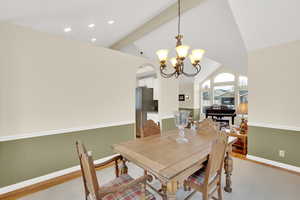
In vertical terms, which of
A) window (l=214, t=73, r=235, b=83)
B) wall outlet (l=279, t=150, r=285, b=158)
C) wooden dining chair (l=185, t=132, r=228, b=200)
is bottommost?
wall outlet (l=279, t=150, r=285, b=158)

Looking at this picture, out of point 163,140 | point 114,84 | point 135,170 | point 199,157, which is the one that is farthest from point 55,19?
point 199,157

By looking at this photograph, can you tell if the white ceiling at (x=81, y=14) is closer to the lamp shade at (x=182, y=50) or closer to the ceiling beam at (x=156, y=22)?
the ceiling beam at (x=156, y=22)

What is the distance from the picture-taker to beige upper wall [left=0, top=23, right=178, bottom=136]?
191cm

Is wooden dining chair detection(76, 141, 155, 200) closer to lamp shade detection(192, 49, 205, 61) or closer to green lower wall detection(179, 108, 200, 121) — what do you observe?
lamp shade detection(192, 49, 205, 61)

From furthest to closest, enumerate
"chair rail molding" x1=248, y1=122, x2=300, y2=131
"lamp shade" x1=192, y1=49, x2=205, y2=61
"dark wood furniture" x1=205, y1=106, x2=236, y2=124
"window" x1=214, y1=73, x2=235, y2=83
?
"window" x1=214, y1=73, x2=235, y2=83 < "dark wood furniture" x1=205, y1=106, x2=236, y2=124 < "chair rail molding" x1=248, y1=122, x2=300, y2=131 < "lamp shade" x1=192, y1=49, x2=205, y2=61

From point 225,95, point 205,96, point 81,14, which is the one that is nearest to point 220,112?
point 225,95

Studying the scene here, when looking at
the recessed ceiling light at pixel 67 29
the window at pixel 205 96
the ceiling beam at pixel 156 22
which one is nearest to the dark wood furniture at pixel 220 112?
the window at pixel 205 96

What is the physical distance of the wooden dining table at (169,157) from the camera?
1188 millimetres

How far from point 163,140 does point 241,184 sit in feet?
4.69

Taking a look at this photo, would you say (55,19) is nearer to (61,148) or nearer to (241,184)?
(61,148)

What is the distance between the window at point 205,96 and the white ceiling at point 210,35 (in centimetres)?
275

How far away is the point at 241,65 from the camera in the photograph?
4668 mm

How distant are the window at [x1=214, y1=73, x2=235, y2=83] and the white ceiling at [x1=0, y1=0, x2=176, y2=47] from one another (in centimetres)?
505

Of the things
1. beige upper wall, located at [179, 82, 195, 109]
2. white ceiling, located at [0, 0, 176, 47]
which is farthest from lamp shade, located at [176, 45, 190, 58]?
beige upper wall, located at [179, 82, 195, 109]
